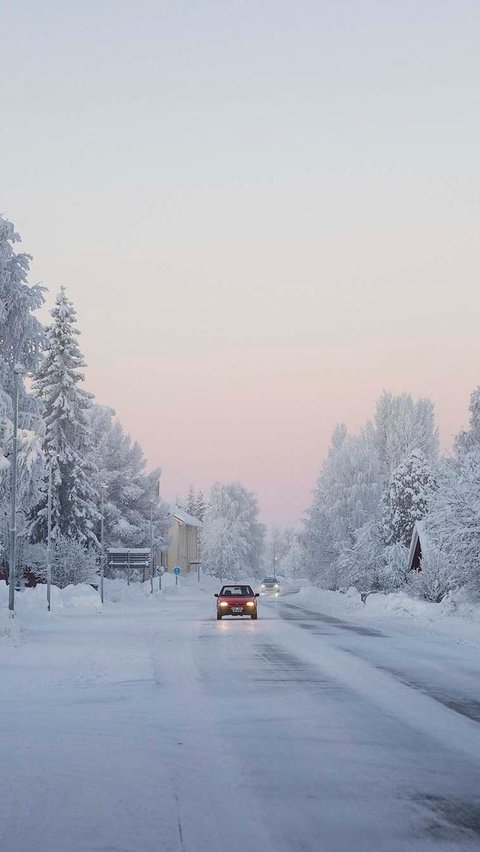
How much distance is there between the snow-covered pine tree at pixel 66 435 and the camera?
207 feet

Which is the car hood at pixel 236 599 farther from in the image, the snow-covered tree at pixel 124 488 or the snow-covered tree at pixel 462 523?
the snow-covered tree at pixel 124 488

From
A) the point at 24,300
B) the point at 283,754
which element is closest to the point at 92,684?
the point at 283,754

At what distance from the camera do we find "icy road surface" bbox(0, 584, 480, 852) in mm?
6449

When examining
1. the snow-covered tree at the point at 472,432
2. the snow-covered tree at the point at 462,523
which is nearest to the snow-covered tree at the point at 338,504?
the snow-covered tree at the point at 472,432

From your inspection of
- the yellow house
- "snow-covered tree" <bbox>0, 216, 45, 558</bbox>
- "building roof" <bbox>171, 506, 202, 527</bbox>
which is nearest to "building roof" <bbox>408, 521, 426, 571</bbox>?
"snow-covered tree" <bbox>0, 216, 45, 558</bbox>

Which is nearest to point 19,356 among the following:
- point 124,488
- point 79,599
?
point 79,599

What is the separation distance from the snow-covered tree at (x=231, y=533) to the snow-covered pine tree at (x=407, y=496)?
78.7 meters

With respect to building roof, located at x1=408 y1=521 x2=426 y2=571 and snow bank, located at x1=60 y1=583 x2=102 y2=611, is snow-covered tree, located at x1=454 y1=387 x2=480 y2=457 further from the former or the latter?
snow bank, located at x1=60 y1=583 x2=102 y2=611

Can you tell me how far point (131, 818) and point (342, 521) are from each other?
70.2 metres

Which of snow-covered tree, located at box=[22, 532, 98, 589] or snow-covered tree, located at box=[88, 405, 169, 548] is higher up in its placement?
snow-covered tree, located at box=[88, 405, 169, 548]

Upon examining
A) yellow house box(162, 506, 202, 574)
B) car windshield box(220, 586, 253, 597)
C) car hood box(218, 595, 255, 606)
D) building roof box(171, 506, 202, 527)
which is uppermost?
building roof box(171, 506, 202, 527)

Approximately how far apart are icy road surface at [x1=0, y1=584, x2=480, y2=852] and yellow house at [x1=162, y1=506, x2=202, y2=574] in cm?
11654

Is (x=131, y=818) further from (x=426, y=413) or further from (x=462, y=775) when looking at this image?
(x=426, y=413)

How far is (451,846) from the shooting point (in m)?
6.04
